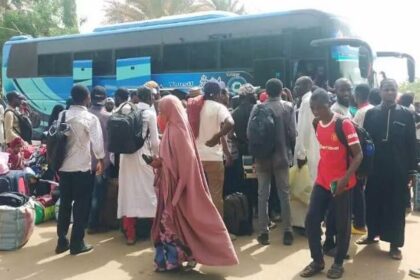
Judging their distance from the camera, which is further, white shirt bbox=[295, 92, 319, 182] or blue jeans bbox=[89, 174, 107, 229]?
blue jeans bbox=[89, 174, 107, 229]

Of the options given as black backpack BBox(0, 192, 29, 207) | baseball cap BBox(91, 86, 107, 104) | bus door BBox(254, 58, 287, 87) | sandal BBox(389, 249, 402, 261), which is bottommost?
sandal BBox(389, 249, 402, 261)

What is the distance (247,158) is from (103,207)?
182 cm

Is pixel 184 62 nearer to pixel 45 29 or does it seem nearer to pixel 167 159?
pixel 167 159

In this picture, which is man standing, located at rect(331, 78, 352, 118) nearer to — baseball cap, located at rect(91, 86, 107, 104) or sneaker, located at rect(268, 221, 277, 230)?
sneaker, located at rect(268, 221, 277, 230)

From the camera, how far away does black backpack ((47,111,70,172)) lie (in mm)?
4742

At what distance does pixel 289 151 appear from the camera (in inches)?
207

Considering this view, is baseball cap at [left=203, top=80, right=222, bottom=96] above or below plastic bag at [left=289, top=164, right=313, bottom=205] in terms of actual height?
above

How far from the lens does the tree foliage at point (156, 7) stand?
22812 millimetres

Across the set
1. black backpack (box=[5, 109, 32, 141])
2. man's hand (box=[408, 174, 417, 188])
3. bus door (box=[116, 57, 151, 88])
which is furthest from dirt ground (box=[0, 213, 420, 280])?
bus door (box=[116, 57, 151, 88])

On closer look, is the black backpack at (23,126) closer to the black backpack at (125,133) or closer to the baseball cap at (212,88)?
the black backpack at (125,133)

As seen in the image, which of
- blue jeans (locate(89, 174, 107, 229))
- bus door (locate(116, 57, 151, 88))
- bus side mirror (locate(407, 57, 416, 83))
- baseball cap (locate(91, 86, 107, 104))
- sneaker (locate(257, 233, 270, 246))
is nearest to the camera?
sneaker (locate(257, 233, 270, 246))

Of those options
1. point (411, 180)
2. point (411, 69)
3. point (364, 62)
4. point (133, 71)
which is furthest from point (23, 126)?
point (411, 69)

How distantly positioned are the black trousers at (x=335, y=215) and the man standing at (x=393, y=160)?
0.78 metres

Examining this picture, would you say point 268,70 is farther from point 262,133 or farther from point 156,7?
point 156,7
